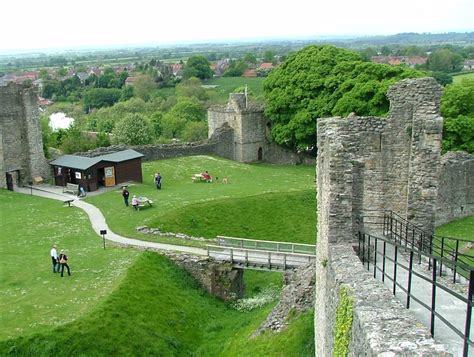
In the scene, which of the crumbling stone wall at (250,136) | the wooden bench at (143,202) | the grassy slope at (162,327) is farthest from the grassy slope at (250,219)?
the crumbling stone wall at (250,136)

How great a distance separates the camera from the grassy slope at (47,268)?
19.1m

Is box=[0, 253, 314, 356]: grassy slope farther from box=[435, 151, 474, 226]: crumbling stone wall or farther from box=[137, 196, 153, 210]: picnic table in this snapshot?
box=[435, 151, 474, 226]: crumbling stone wall

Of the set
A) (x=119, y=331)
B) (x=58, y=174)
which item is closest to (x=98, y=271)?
(x=119, y=331)

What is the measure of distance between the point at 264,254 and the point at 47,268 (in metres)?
9.38

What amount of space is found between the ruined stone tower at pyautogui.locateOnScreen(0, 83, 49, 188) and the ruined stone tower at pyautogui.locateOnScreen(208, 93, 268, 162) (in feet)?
55.8

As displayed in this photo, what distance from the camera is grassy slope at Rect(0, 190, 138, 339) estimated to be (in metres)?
19.1

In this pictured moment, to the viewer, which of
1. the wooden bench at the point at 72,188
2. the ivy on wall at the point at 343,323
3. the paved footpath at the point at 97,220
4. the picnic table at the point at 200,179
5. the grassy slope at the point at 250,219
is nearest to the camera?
the ivy on wall at the point at 343,323

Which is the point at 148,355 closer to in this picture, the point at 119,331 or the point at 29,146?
the point at 119,331

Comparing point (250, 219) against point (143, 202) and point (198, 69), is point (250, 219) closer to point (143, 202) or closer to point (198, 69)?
point (143, 202)

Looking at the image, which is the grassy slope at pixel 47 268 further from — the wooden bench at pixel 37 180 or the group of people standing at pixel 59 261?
the wooden bench at pixel 37 180

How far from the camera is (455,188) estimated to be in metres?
34.2

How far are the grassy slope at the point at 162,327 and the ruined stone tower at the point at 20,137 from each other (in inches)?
727

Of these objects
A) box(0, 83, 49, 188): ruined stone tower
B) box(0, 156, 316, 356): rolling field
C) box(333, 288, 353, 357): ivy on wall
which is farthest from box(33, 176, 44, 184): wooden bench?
box(333, 288, 353, 357): ivy on wall

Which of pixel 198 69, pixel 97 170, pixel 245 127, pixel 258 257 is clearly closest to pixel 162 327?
pixel 258 257
